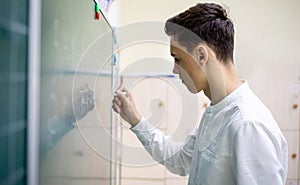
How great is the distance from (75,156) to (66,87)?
9.2 inches

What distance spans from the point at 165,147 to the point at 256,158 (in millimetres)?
466

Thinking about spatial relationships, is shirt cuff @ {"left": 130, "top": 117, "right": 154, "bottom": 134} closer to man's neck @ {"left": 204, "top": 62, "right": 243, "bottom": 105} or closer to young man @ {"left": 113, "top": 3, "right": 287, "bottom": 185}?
young man @ {"left": 113, "top": 3, "right": 287, "bottom": 185}

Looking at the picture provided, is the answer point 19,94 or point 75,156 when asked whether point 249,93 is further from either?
point 19,94

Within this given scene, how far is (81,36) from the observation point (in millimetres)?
949

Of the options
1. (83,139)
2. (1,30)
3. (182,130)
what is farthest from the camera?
(182,130)

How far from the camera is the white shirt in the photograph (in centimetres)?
91

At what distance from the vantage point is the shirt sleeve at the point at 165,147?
130 cm

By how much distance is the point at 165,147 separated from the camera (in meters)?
1.32

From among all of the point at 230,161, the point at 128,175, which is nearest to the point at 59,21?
the point at 230,161

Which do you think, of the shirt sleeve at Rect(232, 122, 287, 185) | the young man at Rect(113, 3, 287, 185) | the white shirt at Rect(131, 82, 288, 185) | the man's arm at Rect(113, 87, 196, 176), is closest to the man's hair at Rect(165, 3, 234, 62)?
the young man at Rect(113, 3, 287, 185)

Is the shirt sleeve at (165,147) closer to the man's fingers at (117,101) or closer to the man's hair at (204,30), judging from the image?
the man's fingers at (117,101)

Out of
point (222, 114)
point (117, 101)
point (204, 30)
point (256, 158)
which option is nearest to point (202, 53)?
point (204, 30)

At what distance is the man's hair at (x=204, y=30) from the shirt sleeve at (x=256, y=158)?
26 centimetres

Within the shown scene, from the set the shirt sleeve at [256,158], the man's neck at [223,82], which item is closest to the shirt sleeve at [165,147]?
the man's neck at [223,82]
